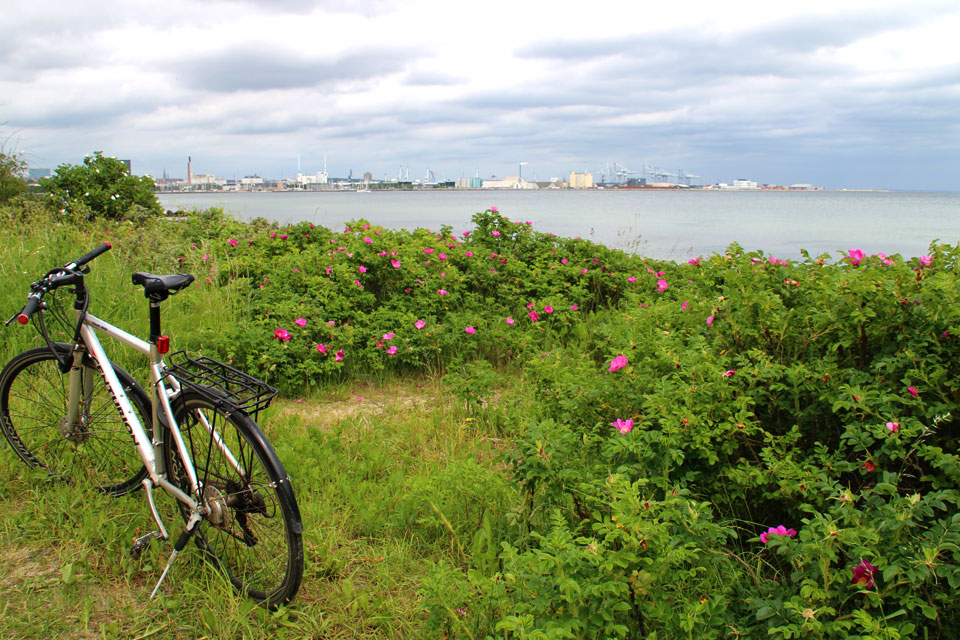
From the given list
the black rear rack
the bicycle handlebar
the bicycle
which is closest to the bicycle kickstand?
the bicycle

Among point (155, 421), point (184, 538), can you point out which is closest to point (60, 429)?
point (155, 421)

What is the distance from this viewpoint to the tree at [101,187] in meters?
12.2

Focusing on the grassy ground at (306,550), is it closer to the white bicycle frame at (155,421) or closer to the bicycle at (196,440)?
the bicycle at (196,440)

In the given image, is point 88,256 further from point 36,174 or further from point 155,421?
point 36,174

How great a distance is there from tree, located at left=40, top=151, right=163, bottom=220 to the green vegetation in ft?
33.2

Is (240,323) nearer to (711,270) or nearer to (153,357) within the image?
(153,357)

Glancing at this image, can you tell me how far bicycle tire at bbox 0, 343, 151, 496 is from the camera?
307 cm

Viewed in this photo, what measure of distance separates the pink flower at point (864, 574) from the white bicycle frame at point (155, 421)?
6.68 ft

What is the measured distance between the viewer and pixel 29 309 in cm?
264

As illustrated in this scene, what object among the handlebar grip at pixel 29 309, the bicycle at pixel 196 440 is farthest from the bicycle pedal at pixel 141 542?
the handlebar grip at pixel 29 309

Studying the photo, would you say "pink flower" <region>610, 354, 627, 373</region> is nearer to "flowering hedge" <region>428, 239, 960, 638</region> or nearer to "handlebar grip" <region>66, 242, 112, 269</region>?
"flowering hedge" <region>428, 239, 960, 638</region>

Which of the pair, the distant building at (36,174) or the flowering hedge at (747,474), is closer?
the flowering hedge at (747,474)

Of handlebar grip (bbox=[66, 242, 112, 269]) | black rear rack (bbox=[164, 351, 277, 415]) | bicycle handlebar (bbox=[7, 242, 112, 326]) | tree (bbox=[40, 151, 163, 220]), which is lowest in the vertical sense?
black rear rack (bbox=[164, 351, 277, 415])

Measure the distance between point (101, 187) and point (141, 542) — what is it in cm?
1217
